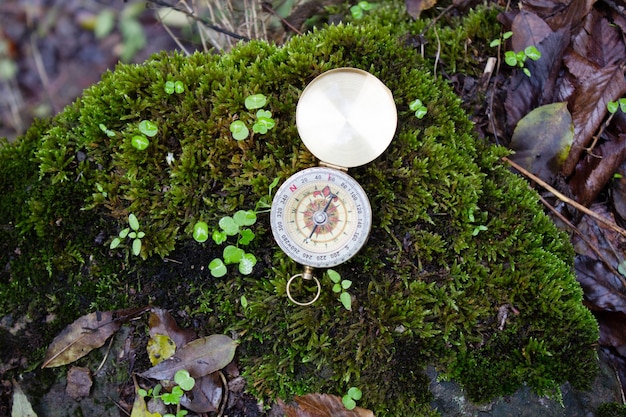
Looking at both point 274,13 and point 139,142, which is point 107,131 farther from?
point 274,13

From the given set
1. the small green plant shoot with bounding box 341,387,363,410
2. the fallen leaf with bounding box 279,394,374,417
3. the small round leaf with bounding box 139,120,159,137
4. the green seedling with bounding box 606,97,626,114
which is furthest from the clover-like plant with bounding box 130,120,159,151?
the green seedling with bounding box 606,97,626,114

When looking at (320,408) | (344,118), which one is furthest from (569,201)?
(320,408)

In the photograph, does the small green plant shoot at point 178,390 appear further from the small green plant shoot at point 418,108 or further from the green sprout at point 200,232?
the small green plant shoot at point 418,108

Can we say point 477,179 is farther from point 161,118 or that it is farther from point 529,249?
point 161,118

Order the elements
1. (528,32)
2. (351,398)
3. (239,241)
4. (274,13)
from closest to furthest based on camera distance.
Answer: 1. (351,398)
2. (239,241)
3. (528,32)
4. (274,13)

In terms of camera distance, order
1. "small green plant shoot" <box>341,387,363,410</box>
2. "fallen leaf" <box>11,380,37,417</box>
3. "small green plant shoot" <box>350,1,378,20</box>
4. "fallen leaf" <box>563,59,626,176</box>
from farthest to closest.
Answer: "small green plant shoot" <box>350,1,378,20</box>
"fallen leaf" <box>563,59,626,176</box>
"fallen leaf" <box>11,380,37,417</box>
"small green plant shoot" <box>341,387,363,410</box>

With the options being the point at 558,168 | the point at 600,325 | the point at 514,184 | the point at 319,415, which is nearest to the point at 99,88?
the point at 319,415

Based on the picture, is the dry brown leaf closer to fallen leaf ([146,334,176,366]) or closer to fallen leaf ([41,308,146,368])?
fallen leaf ([41,308,146,368])
